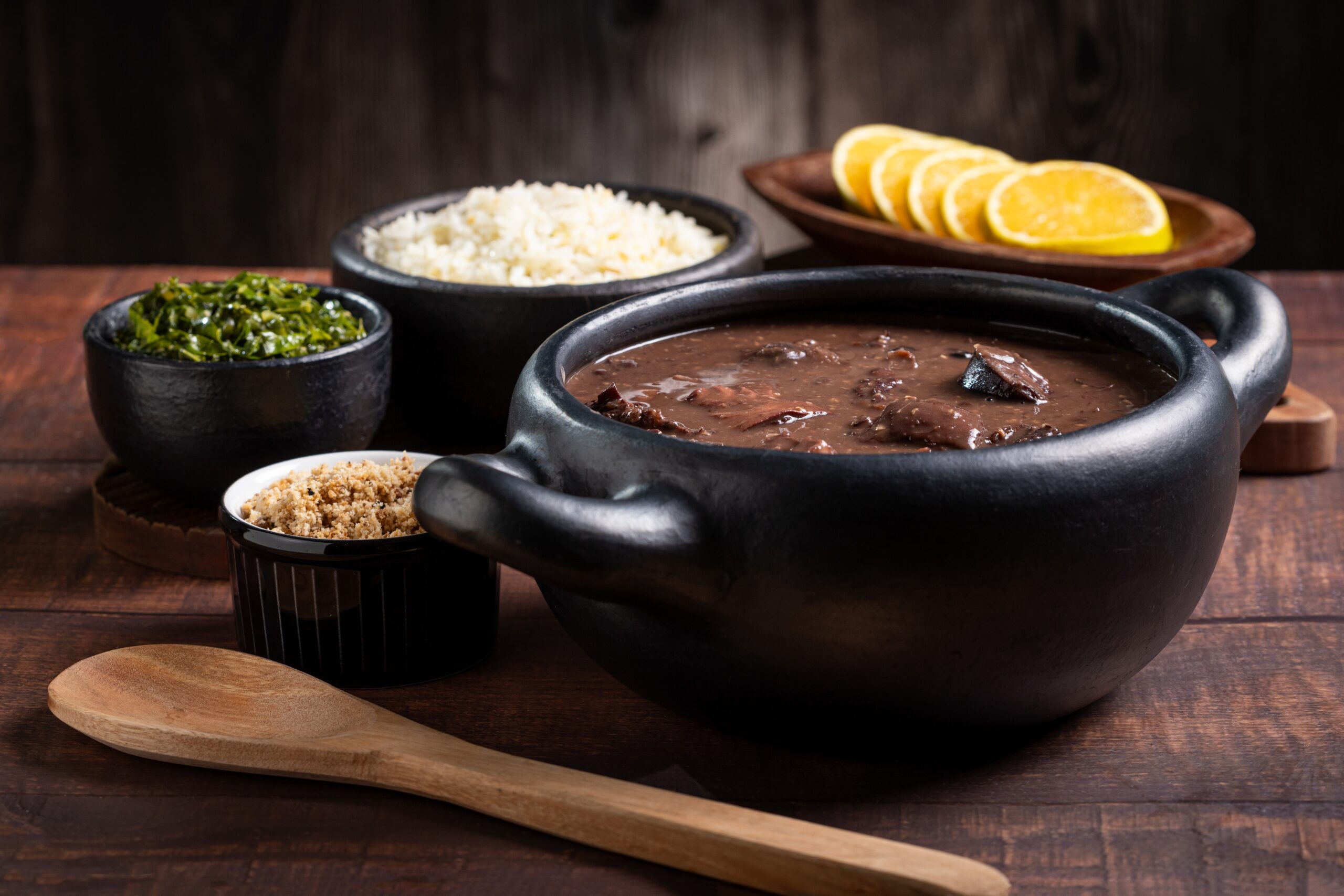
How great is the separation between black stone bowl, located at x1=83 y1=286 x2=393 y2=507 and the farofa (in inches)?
7.8

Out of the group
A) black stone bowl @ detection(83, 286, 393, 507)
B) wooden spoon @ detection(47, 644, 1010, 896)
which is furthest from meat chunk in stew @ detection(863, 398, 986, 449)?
black stone bowl @ detection(83, 286, 393, 507)

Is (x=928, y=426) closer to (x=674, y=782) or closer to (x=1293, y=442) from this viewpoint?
(x=674, y=782)

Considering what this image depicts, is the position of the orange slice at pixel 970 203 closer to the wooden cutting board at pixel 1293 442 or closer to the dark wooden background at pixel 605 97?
the wooden cutting board at pixel 1293 442

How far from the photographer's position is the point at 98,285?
2.74m

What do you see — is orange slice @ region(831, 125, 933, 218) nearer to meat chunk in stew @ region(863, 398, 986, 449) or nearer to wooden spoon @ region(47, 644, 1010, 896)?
meat chunk in stew @ region(863, 398, 986, 449)

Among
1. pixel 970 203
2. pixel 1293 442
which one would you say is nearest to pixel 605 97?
pixel 970 203

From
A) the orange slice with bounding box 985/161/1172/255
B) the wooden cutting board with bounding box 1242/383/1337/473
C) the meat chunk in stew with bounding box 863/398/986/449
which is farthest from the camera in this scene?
the orange slice with bounding box 985/161/1172/255

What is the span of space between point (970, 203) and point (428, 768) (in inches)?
67.9

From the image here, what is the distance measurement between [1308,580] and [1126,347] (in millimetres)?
413

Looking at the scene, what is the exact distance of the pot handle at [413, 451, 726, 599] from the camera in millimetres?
1045

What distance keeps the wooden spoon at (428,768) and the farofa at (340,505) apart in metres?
0.15

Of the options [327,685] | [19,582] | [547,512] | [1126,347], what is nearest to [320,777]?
[327,685]

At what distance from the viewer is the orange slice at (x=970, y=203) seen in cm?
248

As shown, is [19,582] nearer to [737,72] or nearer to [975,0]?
[737,72]
